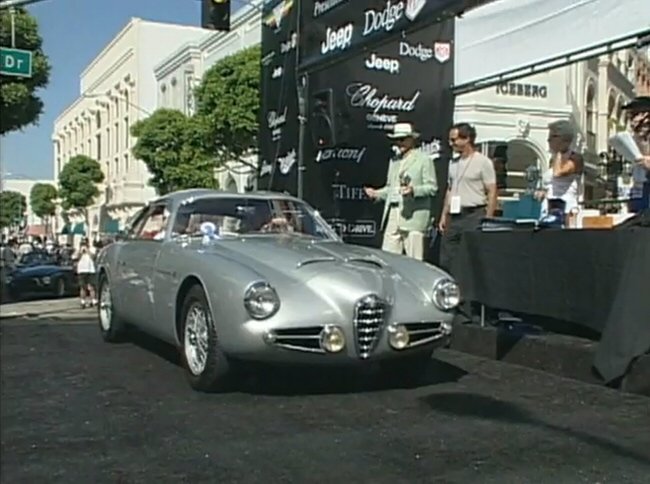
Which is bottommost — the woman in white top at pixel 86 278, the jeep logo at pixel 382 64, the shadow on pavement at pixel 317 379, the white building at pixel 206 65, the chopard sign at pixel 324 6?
the woman in white top at pixel 86 278

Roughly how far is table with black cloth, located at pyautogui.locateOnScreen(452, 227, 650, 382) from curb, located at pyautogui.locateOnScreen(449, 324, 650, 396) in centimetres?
13

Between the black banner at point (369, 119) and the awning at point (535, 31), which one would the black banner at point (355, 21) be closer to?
the black banner at point (369, 119)

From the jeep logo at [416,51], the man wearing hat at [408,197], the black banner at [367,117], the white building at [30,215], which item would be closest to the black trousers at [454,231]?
the man wearing hat at [408,197]

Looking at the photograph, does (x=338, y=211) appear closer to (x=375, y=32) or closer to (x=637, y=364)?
(x=375, y=32)

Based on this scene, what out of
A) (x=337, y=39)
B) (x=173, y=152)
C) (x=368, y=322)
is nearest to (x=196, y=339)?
(x=368, y=322)

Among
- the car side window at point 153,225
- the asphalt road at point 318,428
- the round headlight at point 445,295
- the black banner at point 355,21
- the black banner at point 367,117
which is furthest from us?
the black banner at point 367,117

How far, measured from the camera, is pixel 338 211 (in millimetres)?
11078

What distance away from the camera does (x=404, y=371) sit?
244 inches

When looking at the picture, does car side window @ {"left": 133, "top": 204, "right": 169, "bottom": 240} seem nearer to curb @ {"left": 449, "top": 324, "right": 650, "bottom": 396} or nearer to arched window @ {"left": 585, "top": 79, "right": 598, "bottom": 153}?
curb @ {"left": 449, "top": 324, "right": 650, "bottom": 396}

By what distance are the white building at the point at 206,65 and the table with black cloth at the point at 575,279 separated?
86.2 ft

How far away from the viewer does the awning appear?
340 inches

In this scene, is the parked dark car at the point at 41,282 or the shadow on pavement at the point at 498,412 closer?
the shadow on pavement at the point at 498,412

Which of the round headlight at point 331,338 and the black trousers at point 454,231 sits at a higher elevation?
the black trousers at point 454,231

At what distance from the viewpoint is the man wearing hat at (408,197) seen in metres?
8.73
